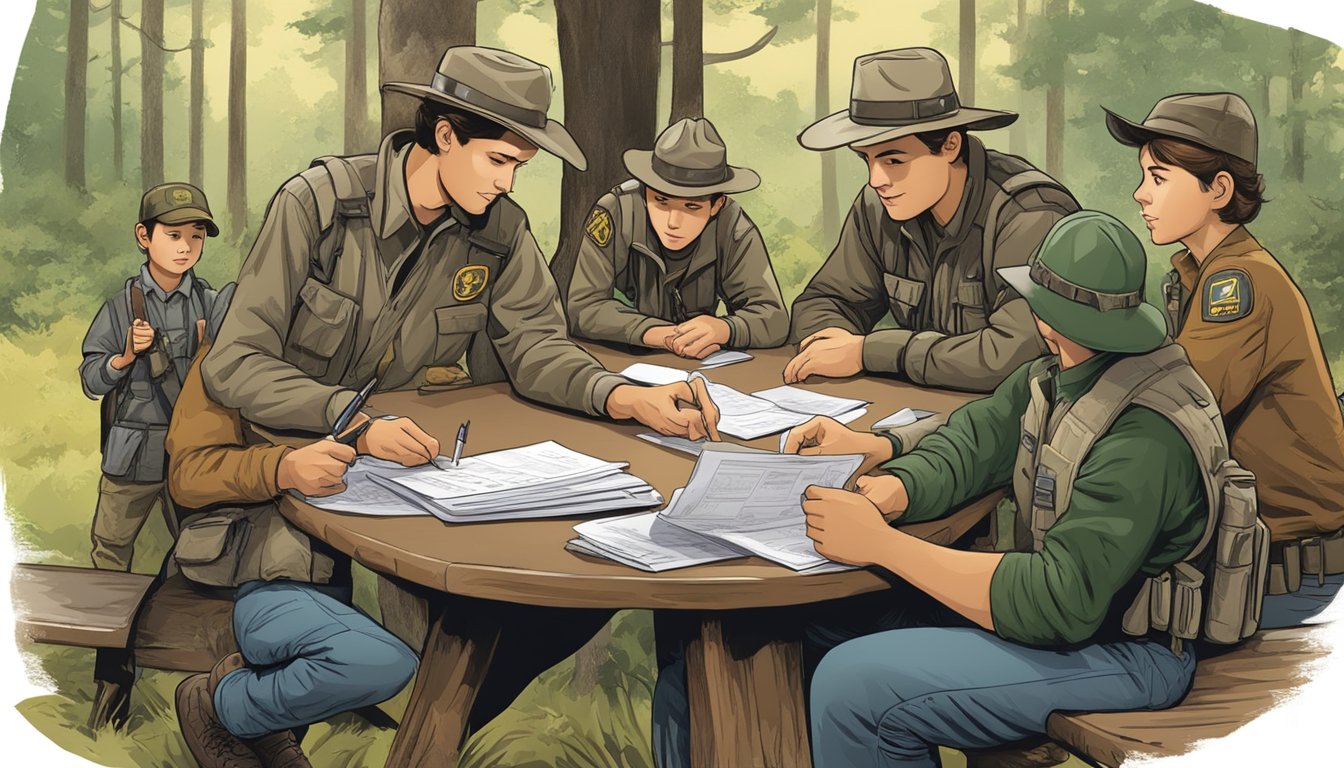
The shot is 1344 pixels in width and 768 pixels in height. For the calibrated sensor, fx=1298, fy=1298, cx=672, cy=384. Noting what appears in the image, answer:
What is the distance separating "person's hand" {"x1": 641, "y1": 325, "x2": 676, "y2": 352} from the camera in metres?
4.12

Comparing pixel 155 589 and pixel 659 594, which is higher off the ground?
pixel 659 594

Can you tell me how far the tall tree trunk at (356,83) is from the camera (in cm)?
881

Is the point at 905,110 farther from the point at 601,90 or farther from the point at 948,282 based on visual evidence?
the point at 601,90

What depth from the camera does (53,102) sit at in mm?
5203

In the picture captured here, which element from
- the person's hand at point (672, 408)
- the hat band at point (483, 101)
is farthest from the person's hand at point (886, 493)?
the hat band at point (483, 101)

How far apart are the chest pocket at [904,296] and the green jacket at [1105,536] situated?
1511mm

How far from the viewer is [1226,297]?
3.05m

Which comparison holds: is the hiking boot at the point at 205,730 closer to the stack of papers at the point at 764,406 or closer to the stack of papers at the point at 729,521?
the stack of papers at the point at 729,521

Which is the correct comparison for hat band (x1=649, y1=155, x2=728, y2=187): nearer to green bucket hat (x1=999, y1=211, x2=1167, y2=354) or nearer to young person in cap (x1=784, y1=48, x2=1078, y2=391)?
young person in cap (x1=784, y1=48, x2=1078, y2=391)

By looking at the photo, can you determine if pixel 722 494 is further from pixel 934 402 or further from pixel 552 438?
pixel 934 402

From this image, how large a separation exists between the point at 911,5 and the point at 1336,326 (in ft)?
12.6

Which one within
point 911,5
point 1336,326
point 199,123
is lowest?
point 1336,326

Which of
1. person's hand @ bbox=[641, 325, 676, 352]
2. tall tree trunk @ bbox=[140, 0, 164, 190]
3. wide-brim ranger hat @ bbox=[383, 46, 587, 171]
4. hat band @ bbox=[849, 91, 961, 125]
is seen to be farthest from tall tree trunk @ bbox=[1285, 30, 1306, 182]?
tall tree trunk @ bbox=[140, 0, 164, 190]

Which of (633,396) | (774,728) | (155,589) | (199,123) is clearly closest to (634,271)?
(633,396)
